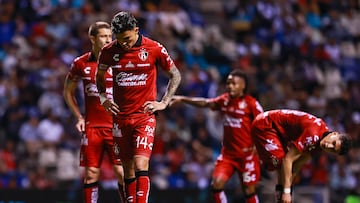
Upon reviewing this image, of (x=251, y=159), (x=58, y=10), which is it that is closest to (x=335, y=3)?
(x=58, y=10)

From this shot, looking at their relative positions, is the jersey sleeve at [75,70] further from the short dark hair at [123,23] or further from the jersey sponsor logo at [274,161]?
the jersey sponsor logo at [274,161]

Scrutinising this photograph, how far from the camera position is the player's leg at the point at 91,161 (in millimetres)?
13133

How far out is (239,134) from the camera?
1473 centimetres

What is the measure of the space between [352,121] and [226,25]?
4881 mm

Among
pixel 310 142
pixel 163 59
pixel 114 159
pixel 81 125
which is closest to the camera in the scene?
pixel 163 59

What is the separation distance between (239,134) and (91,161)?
2704 mm

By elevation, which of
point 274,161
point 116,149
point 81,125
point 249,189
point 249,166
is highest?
point 81,125

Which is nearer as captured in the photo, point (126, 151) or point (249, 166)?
point (126, 151)

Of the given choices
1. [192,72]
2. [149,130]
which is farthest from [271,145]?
[192,72]

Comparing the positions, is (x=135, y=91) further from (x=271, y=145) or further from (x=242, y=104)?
(x=242, y=104)

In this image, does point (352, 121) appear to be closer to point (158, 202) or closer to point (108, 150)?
point (158, 202)

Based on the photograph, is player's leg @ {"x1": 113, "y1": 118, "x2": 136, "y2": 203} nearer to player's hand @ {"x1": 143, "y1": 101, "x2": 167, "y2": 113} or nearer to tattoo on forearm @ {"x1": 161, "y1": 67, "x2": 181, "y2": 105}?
player's hand @ {"x1": 143, "y1": 101, "x2": 167, "y2": 113}

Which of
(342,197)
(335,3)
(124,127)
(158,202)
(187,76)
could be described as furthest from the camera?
(335,3)

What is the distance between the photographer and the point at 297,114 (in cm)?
1325
